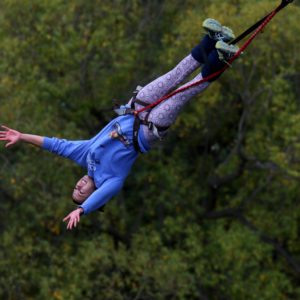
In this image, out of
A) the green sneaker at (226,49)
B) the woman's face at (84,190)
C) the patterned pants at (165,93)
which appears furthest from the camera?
the woman's face at (84,190)

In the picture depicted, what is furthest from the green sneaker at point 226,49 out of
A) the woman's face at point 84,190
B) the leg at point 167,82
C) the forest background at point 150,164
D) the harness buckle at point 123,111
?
the forest background at point 150,164

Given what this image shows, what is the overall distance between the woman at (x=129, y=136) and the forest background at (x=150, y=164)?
24.5 ft

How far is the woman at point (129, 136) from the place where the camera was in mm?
7012

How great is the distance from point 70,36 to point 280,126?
4.13 metres

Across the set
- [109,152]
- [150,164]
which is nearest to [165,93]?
[109,152]

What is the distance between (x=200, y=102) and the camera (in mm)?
15875

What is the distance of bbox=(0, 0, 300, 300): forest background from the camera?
1538 centimetres

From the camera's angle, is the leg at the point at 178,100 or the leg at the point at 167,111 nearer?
the leg at the point at 178,100

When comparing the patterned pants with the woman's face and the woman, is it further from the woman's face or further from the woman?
the woman's face

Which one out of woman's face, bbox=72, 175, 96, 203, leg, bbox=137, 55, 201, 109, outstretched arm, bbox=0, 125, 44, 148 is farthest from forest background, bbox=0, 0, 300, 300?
outstretched arm, bbox=0, 125, 44, 148

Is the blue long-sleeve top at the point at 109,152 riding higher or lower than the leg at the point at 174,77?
lower

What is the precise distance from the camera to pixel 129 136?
7172 millimetres

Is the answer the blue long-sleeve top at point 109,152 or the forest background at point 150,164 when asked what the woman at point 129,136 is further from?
the forest background at point 150,164

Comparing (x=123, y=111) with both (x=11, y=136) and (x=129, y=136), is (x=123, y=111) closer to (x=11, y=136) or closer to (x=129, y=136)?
(x=129, y=136)
